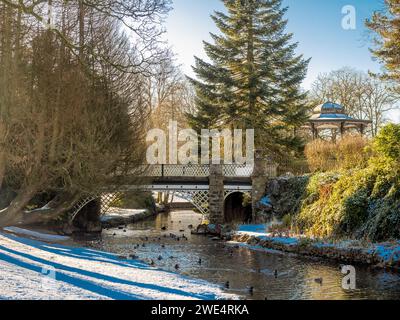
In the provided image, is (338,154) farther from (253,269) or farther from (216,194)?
(253,269)

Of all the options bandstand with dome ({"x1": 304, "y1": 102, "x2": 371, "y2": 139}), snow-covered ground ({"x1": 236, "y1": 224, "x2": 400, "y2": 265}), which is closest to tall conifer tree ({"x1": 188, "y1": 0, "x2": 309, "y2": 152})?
Answer: bandstand with dome ({"x1": 304, "y1": 102, "x2": 371, "y2": 139})

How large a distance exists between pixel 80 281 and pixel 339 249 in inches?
372

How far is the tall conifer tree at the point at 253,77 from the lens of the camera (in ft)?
96.3

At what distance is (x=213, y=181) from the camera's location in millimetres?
24188

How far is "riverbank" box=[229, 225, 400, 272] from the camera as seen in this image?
44.2ft

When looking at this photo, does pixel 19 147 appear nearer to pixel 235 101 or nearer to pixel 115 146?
pixel 115 146

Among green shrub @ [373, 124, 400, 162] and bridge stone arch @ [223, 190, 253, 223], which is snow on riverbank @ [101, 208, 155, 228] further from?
green shrub @ [373, 124, 400, 162]

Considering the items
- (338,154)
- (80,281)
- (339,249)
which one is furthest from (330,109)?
(80,281)

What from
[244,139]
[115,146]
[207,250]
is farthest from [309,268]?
[244,139]

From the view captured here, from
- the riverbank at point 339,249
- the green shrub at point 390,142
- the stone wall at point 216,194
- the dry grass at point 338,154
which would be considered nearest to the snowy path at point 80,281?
the riverbank at point 339,249

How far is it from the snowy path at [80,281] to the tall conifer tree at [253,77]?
62.0 feet

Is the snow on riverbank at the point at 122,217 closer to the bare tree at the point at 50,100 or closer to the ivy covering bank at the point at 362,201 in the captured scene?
the ivy covering bank at the point at 362,201

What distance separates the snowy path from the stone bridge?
1236 cm
